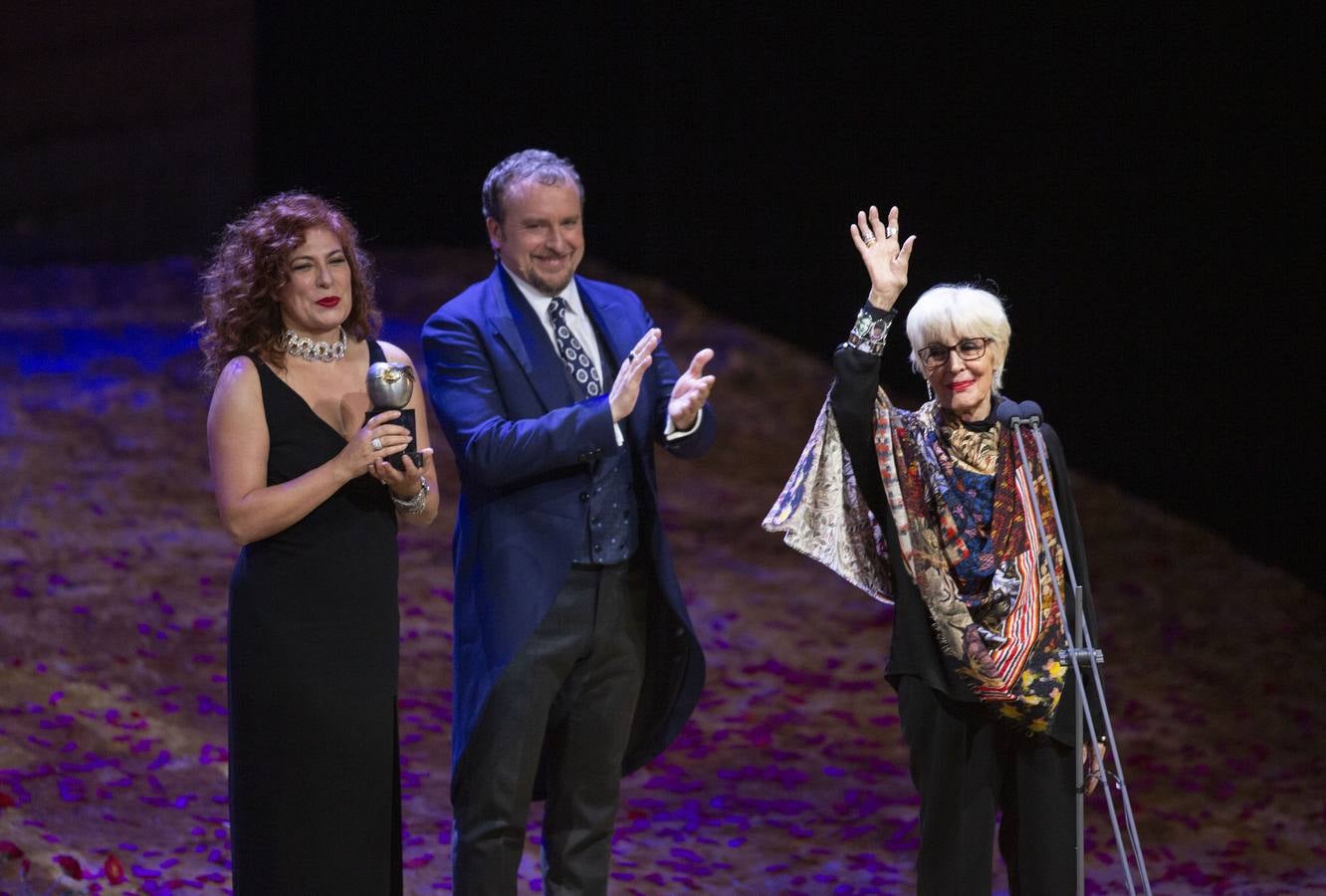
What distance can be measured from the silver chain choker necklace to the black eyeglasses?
3.85 ft

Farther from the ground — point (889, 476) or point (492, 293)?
point (492, 293)

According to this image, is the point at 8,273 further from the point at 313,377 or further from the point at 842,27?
the point at 313,377

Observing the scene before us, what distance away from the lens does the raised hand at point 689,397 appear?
3.17 metres

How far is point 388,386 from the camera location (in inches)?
109

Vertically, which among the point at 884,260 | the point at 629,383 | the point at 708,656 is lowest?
the point at 708,656

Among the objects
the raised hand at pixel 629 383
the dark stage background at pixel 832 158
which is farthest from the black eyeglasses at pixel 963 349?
the dark stage background at pixel 832 158

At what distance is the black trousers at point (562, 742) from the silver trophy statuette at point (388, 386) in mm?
672

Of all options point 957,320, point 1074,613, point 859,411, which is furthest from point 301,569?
point 1074,613

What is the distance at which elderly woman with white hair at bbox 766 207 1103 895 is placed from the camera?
9.68 ft

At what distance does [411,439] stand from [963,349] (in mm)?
1084

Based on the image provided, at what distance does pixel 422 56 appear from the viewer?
914 cm

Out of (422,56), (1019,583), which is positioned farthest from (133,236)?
(1019,583)

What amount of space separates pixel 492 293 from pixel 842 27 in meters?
5.30

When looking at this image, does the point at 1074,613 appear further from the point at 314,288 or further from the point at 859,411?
the point at 314,288
